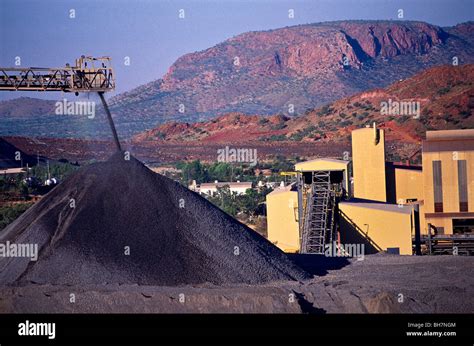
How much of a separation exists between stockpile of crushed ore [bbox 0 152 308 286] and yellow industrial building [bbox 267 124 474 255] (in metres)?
5.40

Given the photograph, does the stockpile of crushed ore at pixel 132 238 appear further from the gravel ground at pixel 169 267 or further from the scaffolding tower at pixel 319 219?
the scaffolding tower at pixel 319 219

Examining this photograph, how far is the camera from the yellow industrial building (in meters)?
26.8

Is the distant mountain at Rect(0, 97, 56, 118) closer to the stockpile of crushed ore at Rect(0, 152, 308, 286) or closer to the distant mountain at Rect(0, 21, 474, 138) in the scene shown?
the distant mountain at Rect(0, 21, 474, 138)

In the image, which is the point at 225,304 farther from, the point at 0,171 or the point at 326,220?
the point at 0,171

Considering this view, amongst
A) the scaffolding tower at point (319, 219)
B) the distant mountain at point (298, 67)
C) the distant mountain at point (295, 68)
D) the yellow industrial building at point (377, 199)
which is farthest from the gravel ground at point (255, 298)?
the distant mountain at point (298, 67)

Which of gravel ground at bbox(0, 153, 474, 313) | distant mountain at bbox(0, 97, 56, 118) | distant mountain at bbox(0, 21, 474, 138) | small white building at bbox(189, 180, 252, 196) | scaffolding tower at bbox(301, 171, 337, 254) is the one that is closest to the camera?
gravel ground at bbox(0, 153, 474, 313)

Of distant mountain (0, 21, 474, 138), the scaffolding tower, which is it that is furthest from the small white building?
distant mountain (0, 21, 474, 138)

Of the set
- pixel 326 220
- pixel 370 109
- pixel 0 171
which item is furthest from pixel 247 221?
pixel 370 109

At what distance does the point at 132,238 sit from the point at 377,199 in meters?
16.1

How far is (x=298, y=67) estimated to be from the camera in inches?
5005

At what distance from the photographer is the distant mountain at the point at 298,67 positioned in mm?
114750

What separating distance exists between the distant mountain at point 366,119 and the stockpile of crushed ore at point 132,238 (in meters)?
46.5

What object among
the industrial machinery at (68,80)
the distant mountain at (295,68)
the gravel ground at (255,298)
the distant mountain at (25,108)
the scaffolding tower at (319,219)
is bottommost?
the gravel ground at (255,298)
